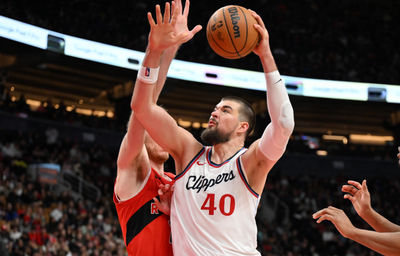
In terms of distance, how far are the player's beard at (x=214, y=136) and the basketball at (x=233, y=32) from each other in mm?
509

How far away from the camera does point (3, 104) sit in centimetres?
1841

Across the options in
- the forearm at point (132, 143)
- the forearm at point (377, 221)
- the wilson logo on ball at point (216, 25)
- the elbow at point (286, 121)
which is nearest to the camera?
the elbow at point (286, 121)

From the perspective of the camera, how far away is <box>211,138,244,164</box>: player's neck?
3.41m

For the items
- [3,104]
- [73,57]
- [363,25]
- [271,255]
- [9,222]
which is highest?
[363,25]

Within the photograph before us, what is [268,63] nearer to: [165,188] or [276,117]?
[276,117]

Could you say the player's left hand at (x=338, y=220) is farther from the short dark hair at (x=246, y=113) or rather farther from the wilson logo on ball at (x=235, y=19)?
the wilson logo on ball at (x=235, y=19)

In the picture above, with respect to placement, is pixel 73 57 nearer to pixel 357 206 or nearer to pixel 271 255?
pixel 271 255

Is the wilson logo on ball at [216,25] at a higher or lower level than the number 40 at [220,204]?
higher

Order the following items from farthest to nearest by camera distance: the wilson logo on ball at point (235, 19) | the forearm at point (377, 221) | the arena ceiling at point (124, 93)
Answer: the arena ceiling at point (124, 93) → the forearm at point (377, 221) → the wilson logo on ball at point (235, 19)

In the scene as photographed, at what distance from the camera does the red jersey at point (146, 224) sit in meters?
3.65

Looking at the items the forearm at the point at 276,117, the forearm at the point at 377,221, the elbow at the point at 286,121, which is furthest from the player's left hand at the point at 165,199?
the forearm at the point at 377,221

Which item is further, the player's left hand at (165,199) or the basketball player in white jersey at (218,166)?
the player's left hand at (165,199)

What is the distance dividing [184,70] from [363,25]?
11592mm

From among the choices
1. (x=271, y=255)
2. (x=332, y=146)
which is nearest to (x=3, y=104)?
(x=271, y=255)
